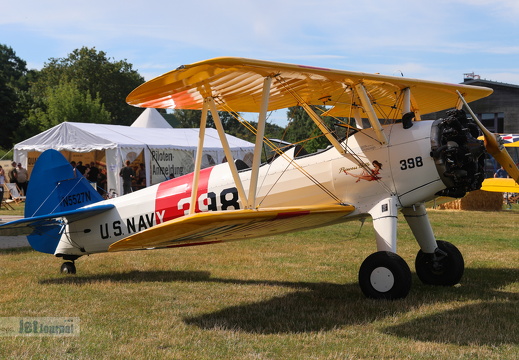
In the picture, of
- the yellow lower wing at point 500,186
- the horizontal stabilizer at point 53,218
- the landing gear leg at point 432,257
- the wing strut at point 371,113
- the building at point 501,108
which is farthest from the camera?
the building at point 501,108

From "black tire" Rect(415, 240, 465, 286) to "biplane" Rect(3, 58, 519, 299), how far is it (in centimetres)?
1

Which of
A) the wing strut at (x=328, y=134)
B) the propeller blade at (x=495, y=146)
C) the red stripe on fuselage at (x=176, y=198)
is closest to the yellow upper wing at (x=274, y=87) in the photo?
the wing strut at (x=328, y=134)

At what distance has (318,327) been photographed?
492cm

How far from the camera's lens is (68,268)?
7.71m

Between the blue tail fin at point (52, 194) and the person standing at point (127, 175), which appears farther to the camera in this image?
the person standing at point (127, 175)

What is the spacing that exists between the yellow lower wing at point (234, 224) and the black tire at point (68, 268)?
2349 millimetres

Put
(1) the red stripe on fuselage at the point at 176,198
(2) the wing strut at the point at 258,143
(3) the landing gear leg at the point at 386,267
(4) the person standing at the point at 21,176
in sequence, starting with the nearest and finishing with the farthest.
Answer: (2) the wing strut at the point at 258,143 < (3) the landing gear leg at the point at 386,267 < (1) the red stripe on fuselage at the point at 176,198 < (4) the person standing at the point at 21,176

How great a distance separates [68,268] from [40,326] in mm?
2757

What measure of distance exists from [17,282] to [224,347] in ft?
12.3

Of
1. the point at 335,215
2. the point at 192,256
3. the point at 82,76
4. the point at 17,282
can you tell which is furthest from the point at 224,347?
the point at 82,76

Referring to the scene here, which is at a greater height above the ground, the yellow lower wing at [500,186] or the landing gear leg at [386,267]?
the yellow lower wing at [500,186]

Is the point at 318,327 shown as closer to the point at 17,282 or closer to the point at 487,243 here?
the point at 17,282

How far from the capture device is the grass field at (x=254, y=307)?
14.1 feet

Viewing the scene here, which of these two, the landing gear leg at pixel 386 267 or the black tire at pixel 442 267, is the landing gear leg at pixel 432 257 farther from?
the landing gear leg at pixel 386 267
